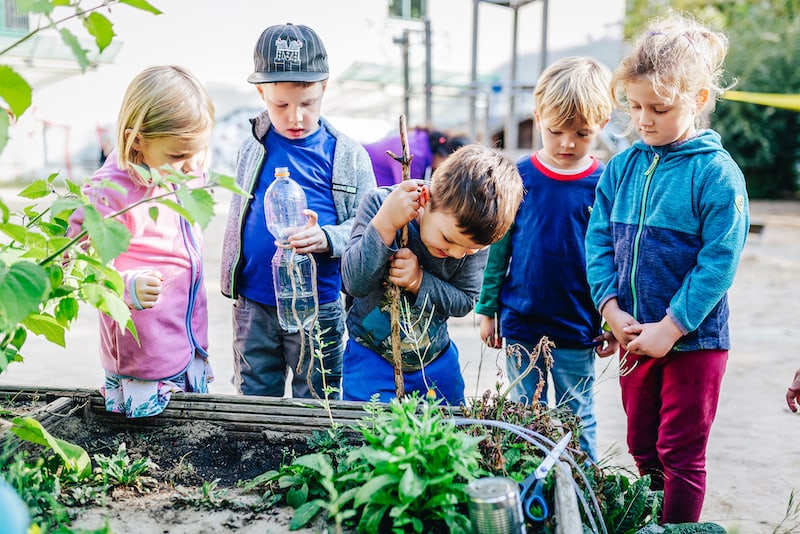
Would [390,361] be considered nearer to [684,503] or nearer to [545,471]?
[545,471]

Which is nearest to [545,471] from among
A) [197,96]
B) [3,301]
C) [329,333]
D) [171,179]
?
[171,179]

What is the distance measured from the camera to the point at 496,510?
52.1 inches

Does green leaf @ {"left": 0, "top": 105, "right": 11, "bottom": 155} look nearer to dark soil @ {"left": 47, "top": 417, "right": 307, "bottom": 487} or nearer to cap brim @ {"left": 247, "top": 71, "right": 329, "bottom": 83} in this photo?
dark soil @ {"left": 47, "top": 417, "right": 307, "bottom": 487}

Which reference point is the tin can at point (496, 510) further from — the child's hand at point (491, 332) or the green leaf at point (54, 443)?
the child's hand at point (491, 332)

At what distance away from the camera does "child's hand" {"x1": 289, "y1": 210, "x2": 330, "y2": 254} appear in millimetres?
2303

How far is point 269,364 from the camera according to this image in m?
Result: 2.76

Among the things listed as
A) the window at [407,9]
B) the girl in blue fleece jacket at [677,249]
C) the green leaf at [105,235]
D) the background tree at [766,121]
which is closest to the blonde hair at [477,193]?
the girl in blue fleece jacket at [677,249]

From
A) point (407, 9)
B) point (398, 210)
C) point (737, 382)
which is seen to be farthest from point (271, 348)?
point (407, 9)

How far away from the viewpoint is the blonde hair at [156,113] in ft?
7.55

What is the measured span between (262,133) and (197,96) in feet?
1.20

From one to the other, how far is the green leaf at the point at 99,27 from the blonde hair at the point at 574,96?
5.40ft

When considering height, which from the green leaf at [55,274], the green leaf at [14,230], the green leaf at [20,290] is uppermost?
the green leaf at [14,230]

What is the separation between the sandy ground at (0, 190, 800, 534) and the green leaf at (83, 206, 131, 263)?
93 cm

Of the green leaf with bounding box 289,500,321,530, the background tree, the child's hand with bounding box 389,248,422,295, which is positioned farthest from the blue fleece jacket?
the background tree
